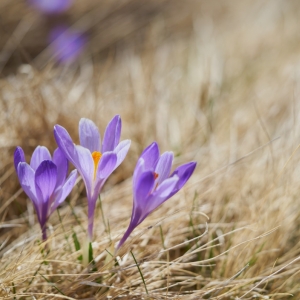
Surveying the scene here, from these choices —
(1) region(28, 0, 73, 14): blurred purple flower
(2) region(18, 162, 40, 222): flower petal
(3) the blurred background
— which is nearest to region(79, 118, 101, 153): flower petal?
(2) region(18, 162, 40, 222): flower petal

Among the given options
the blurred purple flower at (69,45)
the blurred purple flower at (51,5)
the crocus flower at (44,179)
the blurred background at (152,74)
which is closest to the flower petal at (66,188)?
the crocus flower at (44,179)

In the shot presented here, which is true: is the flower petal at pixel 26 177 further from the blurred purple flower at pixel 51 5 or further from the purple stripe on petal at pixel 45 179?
the blurred purple flower at pixel 51 5

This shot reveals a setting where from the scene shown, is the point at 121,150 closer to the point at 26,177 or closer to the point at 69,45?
the point at 26,177

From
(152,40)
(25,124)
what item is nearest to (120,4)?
(152,40)

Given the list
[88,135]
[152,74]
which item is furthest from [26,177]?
[152,74]

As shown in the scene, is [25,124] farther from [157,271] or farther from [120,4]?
[120,4]
